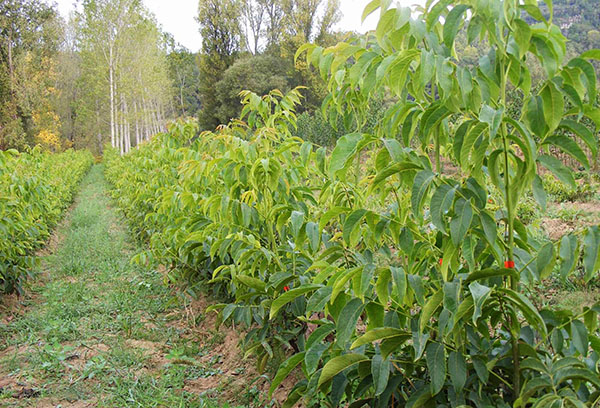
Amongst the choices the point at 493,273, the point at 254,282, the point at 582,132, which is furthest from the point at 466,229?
the point at 254,282

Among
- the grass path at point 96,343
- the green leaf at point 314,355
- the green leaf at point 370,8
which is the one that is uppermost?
the green leaf at point 370,8

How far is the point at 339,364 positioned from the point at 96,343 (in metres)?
2.63

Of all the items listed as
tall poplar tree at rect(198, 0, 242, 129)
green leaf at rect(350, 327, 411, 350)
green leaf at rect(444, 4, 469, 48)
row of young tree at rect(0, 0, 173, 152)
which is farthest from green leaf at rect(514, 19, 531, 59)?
tall poplar tree at rect(198, 0, 242, 129)

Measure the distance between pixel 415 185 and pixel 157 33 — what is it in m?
34.3

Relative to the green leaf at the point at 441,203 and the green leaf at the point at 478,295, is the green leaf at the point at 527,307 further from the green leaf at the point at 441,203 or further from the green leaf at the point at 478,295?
the green leaf at the point at 441,203

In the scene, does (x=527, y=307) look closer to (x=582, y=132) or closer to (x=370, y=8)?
(x=582, y=132)

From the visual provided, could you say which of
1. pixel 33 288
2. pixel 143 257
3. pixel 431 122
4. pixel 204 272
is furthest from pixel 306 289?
pixel 33 288

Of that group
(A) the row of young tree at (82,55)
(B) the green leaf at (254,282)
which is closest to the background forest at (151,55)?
(A) the row of young tree at (82,55)

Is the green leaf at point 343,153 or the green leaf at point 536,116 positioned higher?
the green leaf at point 536,116

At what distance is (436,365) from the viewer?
116cm

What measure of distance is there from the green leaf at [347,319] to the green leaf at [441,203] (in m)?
0.32

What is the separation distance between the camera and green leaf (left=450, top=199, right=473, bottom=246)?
1080 mm

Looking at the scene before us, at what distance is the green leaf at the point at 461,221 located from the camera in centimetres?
108

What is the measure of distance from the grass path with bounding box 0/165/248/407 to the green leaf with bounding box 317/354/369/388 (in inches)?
53.6
